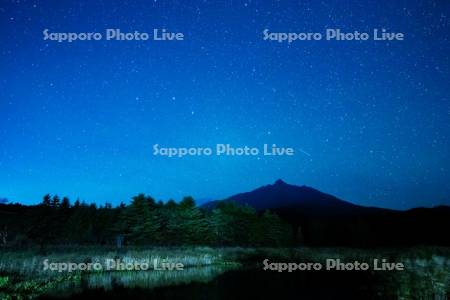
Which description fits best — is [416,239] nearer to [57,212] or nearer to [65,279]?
[57,212]

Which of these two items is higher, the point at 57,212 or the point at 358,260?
the point at 57,212

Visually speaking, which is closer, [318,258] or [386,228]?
[318,258]

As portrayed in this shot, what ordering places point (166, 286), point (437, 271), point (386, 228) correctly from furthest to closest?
1. point (386, 228)
2. point (166, 286)
3. point (437, 271)

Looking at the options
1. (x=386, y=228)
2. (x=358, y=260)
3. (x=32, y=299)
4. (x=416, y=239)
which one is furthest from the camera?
(x=386, y=228)

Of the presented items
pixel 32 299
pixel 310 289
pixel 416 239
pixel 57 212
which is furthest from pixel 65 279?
pixel 416 239

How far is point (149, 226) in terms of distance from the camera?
59.8m

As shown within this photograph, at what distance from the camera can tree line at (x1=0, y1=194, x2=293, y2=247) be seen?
197 ft

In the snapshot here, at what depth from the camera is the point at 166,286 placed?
2120 cm

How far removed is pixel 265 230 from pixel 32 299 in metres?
53.6

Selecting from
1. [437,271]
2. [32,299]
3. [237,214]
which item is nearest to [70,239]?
[237,214]

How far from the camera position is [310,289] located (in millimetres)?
21484

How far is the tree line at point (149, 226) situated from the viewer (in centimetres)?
6019

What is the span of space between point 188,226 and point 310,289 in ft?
132

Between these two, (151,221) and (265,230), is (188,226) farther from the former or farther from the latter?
(265,230)
